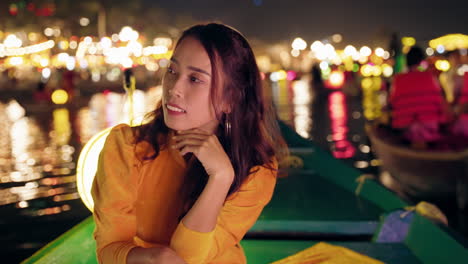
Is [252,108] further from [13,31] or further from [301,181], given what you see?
[13,31]

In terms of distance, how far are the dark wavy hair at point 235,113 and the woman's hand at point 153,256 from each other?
0.69 feet

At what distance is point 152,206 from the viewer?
6.13 feet

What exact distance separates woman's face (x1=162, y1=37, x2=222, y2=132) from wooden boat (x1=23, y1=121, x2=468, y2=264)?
4.05ft

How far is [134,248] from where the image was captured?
1.70 metres

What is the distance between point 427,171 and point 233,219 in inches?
214

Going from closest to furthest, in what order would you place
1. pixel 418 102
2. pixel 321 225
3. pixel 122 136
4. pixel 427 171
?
pixel 122 136 → pixel 321 225 → pixel 427 171 → pixel 418 102

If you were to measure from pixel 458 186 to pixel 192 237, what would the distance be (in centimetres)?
532

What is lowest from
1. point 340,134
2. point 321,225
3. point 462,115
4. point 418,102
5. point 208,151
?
point 340,134

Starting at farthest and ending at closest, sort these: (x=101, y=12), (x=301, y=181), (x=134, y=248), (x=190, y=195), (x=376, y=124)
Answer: (x=101, y=12) < (x=376, y=124) < (x=301, y=181) < (x=190, y=195) < (x=134, y=248)

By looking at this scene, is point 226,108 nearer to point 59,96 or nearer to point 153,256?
point 153,256

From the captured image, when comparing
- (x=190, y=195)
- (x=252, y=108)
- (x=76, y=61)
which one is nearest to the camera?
(x=190, y=195)

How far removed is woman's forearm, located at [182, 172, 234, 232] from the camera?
169 cm

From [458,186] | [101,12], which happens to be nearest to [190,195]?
[458,186]

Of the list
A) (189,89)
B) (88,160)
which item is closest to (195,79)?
(189,89)
